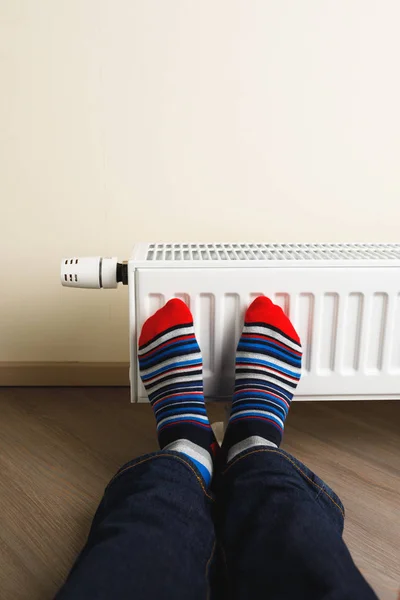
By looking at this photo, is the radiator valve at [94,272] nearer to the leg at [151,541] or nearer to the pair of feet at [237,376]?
the pair of feet at [237,376]

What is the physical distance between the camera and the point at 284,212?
0.90m

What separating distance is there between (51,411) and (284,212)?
523 millimetres

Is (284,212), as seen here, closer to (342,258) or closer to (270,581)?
(342,258)

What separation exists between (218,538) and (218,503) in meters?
0.06

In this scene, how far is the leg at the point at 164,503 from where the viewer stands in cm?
38

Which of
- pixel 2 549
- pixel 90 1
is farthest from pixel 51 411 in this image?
pixel 90 1

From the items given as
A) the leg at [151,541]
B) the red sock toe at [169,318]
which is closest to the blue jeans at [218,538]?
the leg at [151,541]

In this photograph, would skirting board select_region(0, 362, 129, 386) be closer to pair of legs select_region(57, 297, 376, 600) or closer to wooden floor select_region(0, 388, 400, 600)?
wooden floor select_region(0, 388, 400, 600)

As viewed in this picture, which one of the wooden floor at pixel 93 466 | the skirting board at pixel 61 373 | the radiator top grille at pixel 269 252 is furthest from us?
the skirting board at pixel 61 373

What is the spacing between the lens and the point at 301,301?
67 cm

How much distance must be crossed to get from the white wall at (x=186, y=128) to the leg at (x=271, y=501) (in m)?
0.29

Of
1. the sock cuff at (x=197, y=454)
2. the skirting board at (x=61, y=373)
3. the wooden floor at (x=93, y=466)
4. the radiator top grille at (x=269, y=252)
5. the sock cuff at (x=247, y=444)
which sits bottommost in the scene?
the wooden floor at (x=93, y=466)

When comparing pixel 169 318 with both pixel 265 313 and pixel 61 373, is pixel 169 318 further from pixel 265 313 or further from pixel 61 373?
pixel 61 373

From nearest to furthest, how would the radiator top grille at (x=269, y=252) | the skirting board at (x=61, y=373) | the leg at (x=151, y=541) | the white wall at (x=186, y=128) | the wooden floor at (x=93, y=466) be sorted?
the leg at (x=151, y=541)
the wooden floor at (x=93, y=466)
the radiator top grille at (x=269, y=252)
the white wall at (x=186, y=128)
the skirting board at (x=61, y=373)
